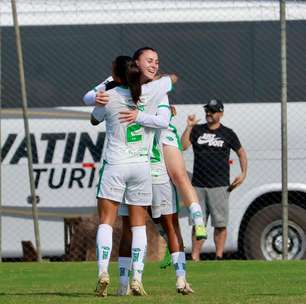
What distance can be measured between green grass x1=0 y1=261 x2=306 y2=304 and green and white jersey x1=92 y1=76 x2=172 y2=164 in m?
1.04

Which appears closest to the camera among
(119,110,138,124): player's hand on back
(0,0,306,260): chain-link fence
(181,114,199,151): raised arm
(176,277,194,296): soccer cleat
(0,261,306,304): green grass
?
(0,261,306,304): green grass

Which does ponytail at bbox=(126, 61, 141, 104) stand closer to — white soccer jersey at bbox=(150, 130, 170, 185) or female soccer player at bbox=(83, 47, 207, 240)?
female soccer player at bbox=(83, 47, 207, 240)

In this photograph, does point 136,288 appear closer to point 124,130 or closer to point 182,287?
point 182,287

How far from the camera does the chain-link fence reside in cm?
1720

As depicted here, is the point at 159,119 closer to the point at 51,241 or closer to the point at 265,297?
the point at 265,297

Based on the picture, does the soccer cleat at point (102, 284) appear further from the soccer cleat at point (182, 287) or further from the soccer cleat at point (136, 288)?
the soccer cleat at point (182, 287)

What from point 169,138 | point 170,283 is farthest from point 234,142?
point 169,138

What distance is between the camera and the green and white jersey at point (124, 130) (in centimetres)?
987

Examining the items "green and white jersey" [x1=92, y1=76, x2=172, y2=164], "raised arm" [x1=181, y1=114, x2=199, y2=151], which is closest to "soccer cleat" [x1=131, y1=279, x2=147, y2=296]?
"green and white jersey" [x1=92, y1=76, x2=172, y2=164]

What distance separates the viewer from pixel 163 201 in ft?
33.3

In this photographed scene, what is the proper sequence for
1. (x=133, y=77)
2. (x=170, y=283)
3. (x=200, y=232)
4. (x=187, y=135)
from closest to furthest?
1. (x=133, y=77)
2. (x=200, y=232)
3. (x=170, y=283)
4. (x=187, y=135)

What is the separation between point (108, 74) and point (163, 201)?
7.52m

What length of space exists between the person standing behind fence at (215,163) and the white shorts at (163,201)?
588 centimetres

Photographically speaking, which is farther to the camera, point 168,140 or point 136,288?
point 168,140
